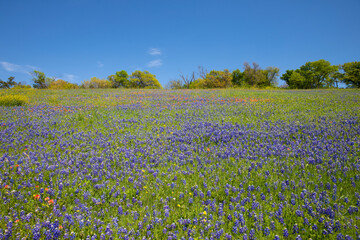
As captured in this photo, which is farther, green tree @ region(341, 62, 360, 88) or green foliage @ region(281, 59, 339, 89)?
green foliage @ region(281, 59, 339, 89)

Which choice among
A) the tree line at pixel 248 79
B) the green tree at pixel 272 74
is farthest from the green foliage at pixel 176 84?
the green tree at pixel 272 74

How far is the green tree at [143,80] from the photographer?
93875mm

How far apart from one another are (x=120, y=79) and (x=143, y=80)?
10.7m

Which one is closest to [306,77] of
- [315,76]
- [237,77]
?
[315,76]

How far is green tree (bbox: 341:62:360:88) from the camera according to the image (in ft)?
237

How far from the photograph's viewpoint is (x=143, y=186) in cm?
418

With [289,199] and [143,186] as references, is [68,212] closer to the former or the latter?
[143,186]

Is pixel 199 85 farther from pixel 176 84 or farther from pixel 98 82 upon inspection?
pixel 98 82

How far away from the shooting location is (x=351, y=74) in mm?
74125

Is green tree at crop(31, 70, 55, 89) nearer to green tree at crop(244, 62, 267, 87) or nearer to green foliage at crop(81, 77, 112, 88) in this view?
green foliage at crop(81, 77, 112, 88)

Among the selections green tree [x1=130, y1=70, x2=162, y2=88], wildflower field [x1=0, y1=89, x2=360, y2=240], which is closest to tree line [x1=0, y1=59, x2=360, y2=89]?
green tree [x1=130, y1=70, x2=162, y2=88]

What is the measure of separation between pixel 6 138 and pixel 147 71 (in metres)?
94.5

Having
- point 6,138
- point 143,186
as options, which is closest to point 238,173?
point 143,186

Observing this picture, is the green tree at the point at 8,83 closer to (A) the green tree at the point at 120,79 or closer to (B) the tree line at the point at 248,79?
(B) the tree line at the point at 248,79
